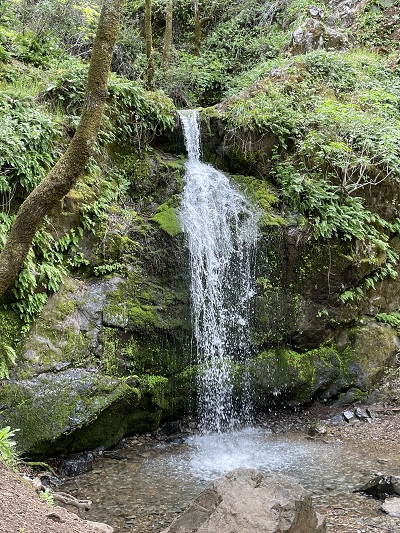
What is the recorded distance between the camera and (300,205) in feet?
30.1

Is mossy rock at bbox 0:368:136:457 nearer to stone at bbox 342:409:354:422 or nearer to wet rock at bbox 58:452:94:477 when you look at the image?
wet rock at bbox 58:452:94:477

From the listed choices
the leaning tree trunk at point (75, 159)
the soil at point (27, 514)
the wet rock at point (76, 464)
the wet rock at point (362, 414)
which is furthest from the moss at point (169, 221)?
the soil at point (27, 514)

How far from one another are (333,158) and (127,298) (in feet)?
16.6

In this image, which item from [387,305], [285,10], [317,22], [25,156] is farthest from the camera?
[285,10]

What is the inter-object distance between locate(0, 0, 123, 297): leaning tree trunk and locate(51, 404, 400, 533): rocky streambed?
10.4 feet

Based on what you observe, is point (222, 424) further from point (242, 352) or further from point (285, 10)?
point (285, 10)

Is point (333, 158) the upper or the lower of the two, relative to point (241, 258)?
upper

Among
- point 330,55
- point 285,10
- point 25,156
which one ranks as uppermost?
point 285,10

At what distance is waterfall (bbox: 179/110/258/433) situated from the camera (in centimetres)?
802

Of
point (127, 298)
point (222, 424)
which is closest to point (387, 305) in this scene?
point (222, 424)

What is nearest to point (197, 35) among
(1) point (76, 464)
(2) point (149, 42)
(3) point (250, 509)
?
(2) point (149, 42)

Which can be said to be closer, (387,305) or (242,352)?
(242,352)

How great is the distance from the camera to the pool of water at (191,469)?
17.7 ft

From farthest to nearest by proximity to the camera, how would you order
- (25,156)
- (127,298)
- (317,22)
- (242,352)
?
(317,22) → (242,352) → (127,298) → (25,156)
